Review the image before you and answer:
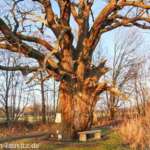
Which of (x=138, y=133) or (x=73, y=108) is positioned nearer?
(x=138, y=133)

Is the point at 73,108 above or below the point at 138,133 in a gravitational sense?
above

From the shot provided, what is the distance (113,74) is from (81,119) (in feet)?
121

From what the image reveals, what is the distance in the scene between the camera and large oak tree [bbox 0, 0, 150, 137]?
18.0 meters

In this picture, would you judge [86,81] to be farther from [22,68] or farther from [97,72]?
[22,68]

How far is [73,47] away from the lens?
19719mm

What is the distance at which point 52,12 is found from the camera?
19000 mm

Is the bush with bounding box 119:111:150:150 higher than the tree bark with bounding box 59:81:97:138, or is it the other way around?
the tree bark with bounding box 59:81:97:138

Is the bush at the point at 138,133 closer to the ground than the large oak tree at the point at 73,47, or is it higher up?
closer to the ground

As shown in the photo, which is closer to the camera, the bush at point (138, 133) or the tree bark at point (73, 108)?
the bush at point (138, 133)

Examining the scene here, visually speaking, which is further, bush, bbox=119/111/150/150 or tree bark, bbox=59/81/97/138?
tree bark, bbox=59/81/97/138

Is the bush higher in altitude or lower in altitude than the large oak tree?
lower

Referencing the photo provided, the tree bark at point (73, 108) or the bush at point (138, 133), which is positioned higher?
the tree bark at point (73, 108)

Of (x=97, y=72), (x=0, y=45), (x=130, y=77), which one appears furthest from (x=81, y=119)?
(x=130, y=77)

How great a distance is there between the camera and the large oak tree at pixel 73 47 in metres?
18.0
